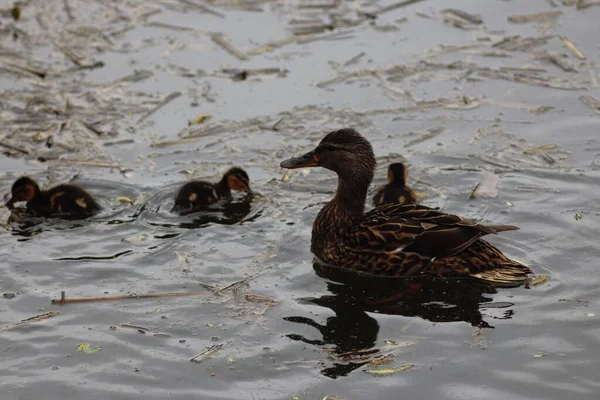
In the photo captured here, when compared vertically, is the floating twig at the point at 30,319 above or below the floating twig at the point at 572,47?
below

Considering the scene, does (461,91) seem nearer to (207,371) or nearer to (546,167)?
(546,167)

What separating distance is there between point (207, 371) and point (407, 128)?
399cm

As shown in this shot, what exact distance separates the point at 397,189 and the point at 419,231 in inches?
38.0

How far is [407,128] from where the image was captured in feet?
27.7

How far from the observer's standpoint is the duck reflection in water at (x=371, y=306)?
525cm

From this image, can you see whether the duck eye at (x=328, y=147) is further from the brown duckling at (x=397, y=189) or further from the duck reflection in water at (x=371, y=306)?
the duck reflection in water at (x=371, y=306)

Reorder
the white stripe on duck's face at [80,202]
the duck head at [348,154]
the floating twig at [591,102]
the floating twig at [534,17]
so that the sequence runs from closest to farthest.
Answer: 1. the duck head at [348,154]
2. the white stripe on duck's face at [80,202]
3. the floating twig at [591,102]
4. the floating twig at [534,17]

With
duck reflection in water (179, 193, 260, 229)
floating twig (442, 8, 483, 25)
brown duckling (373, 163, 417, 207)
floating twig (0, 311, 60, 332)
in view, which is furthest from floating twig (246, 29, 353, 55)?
floating twig (0, 311, 60, 332)

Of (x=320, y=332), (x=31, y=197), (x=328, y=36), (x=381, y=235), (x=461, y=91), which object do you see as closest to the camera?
(x=320, y=332)

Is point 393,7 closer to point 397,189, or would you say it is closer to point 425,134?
point 425,134

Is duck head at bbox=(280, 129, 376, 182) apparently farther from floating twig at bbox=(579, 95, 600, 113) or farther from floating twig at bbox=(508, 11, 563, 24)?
floating twig at bbox=(508, 11, 563, 24)

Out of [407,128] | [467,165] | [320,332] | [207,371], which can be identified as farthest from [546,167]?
[207,371]

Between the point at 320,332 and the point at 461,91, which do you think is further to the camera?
the point at 461,91

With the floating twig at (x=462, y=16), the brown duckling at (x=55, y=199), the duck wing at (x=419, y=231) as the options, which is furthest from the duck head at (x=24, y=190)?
the floating twig at (x=462, y=16)
